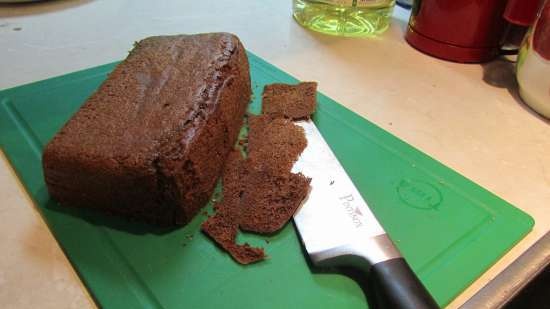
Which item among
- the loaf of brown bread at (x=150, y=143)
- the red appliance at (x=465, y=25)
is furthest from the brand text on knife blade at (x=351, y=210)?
the red appliance at (x=465, y=25)

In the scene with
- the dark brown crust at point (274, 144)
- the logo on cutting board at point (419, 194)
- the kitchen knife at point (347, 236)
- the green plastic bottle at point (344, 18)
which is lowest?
the logo on cutting board at point (419, 194)

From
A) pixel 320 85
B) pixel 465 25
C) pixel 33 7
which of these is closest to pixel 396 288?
pixel 320 85

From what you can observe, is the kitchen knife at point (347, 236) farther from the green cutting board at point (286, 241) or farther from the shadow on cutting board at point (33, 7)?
the shadow on cutting board at point (33, 7)

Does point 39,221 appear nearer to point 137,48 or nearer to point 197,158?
point 197,158

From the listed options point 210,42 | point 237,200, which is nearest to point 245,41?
point 210,42

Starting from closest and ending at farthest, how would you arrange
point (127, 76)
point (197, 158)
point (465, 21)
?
point (197, 158), point (127, 76), point (465, 21)

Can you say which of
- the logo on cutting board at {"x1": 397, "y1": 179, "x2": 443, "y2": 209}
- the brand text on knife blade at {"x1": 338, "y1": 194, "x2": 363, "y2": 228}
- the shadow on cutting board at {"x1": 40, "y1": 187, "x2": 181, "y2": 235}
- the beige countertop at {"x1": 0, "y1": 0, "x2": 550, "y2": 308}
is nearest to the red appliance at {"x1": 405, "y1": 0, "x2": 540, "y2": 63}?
the beige countertop at {"x1": 0, "y1": 0, "x2": 550, "y2": 308}

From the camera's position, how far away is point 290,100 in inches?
33.6

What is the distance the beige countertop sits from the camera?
0.61 m

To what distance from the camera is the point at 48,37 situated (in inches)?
43.3

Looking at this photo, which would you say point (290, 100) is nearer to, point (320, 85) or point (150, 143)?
point (320, 85)

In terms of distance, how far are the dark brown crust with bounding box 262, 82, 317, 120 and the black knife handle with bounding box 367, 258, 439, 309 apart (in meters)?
0.36

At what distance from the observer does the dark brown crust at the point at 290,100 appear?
32.6 inches

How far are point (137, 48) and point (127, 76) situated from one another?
0.11 m
